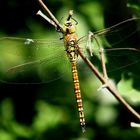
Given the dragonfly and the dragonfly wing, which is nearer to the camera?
the dragonfly

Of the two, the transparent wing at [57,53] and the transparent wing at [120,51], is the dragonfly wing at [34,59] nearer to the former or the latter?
the transparent wing at [57,53]

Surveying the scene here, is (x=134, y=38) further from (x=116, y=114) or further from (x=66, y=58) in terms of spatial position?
(x=116, y=114)

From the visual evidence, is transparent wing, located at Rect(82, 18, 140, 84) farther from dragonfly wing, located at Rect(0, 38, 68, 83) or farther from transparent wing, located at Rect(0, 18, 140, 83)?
dragonfly wing, located at Rect(0, 38, 68, 83)

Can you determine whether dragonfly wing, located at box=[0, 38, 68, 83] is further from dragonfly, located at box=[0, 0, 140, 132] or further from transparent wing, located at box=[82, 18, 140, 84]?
transparent wing, located at box=[82, 18, 140, 84]

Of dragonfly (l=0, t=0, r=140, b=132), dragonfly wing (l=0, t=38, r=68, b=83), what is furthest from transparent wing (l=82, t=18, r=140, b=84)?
dragonfly wing (l=0, t=38, r=68, b=83)

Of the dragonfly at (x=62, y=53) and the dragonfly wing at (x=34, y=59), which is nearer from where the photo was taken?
the dragonfly at (x=62, y=53)

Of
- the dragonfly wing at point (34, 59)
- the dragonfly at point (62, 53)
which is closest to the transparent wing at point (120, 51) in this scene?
the dragonfly at point (62, 53)

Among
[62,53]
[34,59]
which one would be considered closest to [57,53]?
[62,53]
